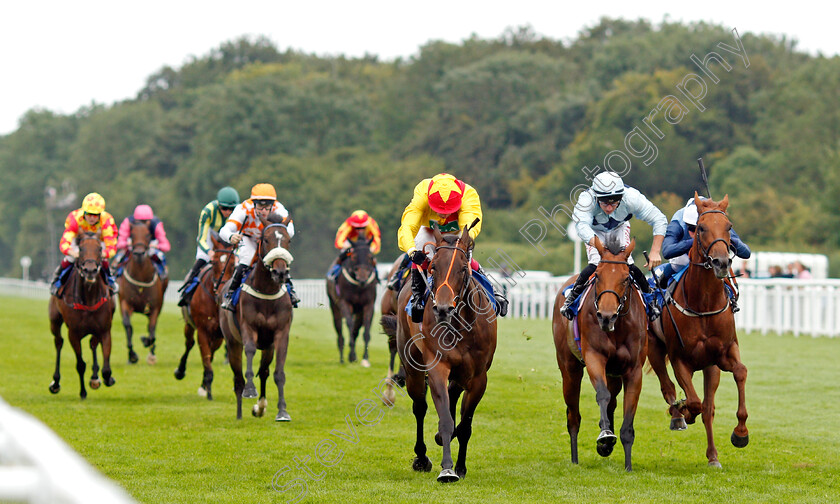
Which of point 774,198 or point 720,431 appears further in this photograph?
point 774,198

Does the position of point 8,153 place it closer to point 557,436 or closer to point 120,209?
point 120,209

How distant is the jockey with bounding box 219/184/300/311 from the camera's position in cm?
1045

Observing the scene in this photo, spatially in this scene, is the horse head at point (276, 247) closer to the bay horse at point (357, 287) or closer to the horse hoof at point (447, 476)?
the horse hoof at point (447, 476)

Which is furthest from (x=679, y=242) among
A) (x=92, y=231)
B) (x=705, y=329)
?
(x=92, y=231)

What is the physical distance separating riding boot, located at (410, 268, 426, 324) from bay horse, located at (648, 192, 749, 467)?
6.69ft

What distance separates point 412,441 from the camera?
914 centimetres

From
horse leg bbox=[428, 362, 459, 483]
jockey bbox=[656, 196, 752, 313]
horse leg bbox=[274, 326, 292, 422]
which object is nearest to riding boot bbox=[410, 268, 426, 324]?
horse leg bbox=[428, 362, 459, 483]

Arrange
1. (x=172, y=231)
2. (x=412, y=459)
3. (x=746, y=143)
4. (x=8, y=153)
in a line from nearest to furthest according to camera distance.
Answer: (x=412, y=459) → (x=746, y=143) → (x=172, y=231) → (x=8, y=153)

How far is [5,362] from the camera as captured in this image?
55.3 feet

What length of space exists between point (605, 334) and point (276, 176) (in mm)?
50804

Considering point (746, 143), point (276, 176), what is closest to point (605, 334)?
point (746, 143)

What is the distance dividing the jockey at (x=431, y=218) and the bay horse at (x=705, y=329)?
139 centimetres

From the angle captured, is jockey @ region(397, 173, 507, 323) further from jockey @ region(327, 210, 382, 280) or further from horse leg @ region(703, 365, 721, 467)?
jockey @ region(327, 210, 382, 280)

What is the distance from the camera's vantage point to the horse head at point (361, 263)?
52.1 feet
